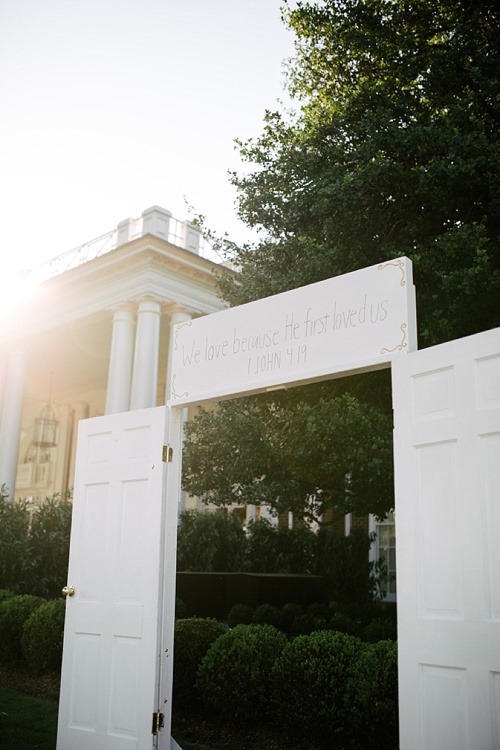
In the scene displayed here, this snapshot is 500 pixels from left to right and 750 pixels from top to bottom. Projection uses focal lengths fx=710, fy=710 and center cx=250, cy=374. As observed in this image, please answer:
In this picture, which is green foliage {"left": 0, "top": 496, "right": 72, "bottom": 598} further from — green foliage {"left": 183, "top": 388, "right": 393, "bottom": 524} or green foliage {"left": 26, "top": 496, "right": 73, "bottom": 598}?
green foliage {"left": 183, "top": 388, "right": 393, "bottom": 524}

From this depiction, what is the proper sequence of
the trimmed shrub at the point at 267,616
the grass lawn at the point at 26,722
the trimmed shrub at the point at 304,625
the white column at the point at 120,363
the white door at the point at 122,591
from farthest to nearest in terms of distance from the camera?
the white column at the point at 120,363
the trimmed shrub at the point at 267,616
the trimmed shrub at the point at 304,625
the grass lawn at the point at 26,722
the white door at the point at 122,591

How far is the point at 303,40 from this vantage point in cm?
1053

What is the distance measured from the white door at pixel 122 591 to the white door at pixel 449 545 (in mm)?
1970

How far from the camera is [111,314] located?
18.4 meters

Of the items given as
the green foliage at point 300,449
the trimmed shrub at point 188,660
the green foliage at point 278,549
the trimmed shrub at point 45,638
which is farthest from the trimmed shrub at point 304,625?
the green foliage at point 278,549

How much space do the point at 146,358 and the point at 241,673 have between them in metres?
11.2

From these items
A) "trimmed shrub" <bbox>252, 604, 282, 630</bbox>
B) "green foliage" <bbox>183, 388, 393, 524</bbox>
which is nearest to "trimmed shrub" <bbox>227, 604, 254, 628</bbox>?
"trimmed shrub" <bbox>252, 604, 282, 630</bbox>

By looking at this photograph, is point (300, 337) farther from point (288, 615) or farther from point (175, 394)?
point (288, 615)

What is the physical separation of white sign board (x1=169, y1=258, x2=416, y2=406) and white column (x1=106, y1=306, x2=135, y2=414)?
10.8 meters

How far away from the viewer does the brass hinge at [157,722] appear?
16.4ft

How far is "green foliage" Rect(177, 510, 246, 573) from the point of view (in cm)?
1385

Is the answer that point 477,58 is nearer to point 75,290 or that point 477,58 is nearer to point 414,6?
point 414,6

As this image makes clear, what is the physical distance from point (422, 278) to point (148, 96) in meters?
4.48

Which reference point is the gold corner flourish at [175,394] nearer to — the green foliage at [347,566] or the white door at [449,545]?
the white door at [449,545]
